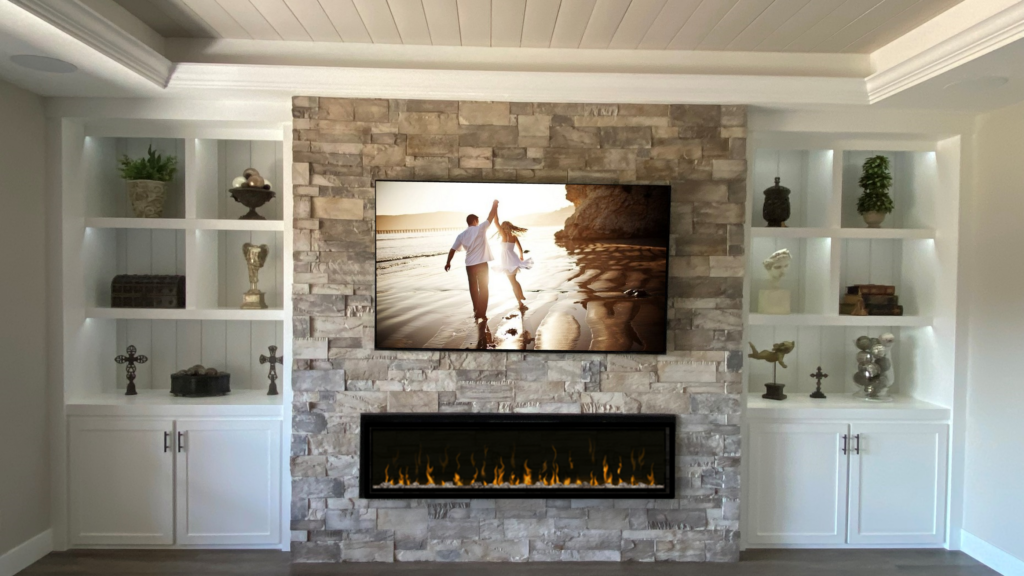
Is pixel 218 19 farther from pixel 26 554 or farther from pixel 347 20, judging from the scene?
pixel 26 554

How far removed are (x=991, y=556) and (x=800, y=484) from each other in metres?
0.94

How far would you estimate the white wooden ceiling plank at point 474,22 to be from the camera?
2555mm

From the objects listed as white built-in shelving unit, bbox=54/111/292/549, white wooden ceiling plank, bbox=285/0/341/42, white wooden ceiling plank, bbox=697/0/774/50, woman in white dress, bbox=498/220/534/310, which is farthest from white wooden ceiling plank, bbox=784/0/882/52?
white built-in shelving unit, bbox=54/111/292/549

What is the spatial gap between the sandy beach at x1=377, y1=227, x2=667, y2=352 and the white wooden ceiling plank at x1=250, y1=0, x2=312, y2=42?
3.28 feet

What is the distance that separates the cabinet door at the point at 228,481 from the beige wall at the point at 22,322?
66 cm

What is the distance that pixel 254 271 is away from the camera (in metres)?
3.49

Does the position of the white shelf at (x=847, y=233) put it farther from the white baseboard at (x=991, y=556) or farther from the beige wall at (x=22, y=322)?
the beige wall at (x=22, y=322)

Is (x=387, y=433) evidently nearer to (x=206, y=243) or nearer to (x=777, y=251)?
(x=206, y=243)

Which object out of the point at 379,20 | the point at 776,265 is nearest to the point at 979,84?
the point at 776,265

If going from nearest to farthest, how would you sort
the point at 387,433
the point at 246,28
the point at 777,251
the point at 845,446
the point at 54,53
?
the point at 54,53
the point at 246,28
the point at 387,433
the point at 845,446
the point at 777,251

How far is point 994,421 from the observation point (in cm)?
316

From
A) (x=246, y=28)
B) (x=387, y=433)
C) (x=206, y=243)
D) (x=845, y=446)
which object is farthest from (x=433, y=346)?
(x=845, y=446)

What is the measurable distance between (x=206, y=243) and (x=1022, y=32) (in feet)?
12.2

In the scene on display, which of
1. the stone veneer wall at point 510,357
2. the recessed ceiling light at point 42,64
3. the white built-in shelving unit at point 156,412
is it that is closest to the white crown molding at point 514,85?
the stone veneer wall at point 510,357
